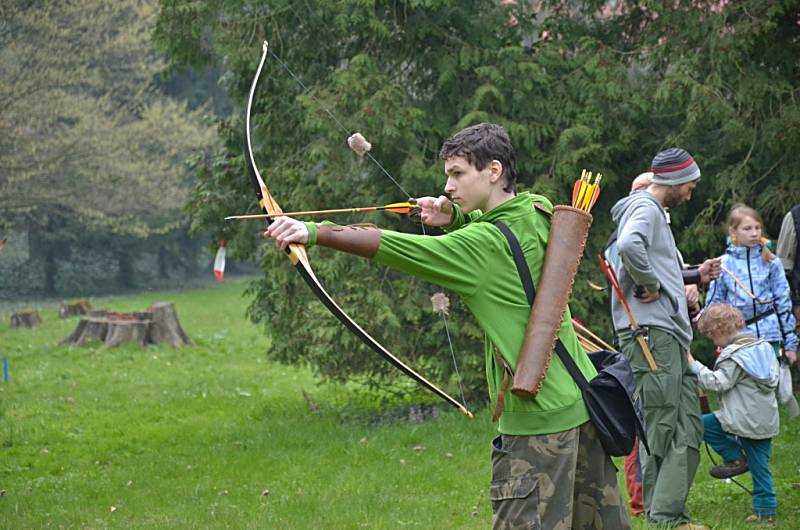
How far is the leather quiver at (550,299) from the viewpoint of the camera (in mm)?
3469

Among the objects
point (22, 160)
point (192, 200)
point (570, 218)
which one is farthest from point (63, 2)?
point (570, 218)

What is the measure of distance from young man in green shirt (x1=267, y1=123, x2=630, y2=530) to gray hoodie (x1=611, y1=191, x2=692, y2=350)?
5.98 feet

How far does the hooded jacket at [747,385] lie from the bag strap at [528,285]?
2.35 meters

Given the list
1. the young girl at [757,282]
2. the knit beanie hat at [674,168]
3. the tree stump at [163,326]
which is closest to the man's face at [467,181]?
the knit beanie hat at [674,168]

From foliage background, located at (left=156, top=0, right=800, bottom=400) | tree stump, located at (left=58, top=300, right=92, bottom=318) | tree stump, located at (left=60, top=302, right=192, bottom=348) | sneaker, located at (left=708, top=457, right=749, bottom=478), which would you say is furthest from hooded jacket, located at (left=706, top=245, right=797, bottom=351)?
tree stump, located at (left=58, top=300, right=92, bottom=318)

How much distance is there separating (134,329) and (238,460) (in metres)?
8.53

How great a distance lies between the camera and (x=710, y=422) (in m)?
6.08

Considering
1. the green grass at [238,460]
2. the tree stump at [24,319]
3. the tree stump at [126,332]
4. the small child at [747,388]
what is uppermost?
the small child at [747,388]

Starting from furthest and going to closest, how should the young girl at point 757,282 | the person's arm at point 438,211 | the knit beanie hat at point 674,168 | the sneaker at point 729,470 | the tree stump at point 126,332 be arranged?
the tree stump at point 126,332
the young girl at point 757,282
the sneaker at point 729,470
the knit beanie hat at point 674,168
the person's arm at point 438,211

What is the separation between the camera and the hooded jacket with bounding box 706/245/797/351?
6547mm

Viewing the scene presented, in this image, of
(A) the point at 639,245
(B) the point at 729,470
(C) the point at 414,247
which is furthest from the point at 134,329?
(C) the point at 414,247

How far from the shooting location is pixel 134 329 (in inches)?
636

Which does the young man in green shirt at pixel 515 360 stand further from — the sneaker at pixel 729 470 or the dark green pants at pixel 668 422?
the sneaker at pixel 729 470

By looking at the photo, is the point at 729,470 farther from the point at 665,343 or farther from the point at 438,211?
the point at 438,211
